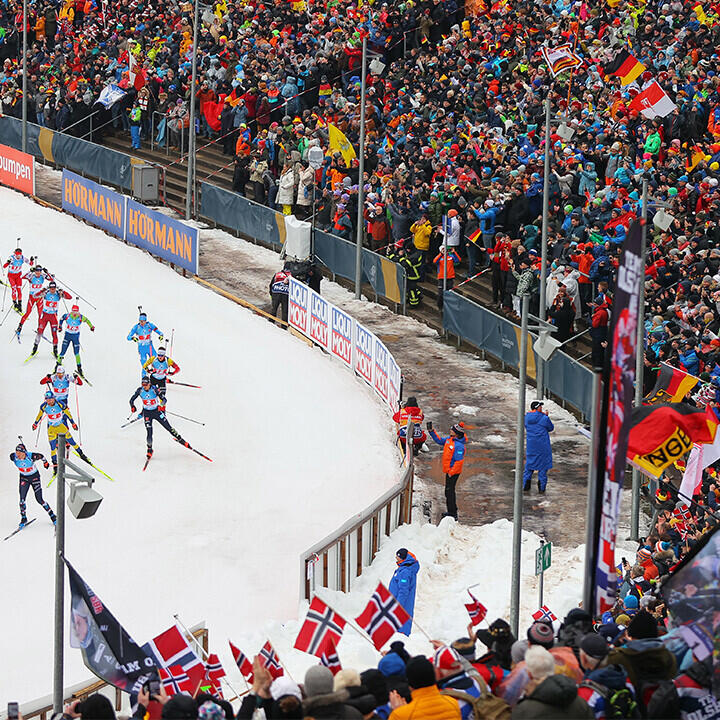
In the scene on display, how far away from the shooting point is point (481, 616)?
1407 cm

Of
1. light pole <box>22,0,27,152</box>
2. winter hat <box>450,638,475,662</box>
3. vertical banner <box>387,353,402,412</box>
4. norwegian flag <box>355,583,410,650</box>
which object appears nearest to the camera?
winter hat <box>450,638,475,662</box>

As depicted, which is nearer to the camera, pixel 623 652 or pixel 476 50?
pixel 623 652

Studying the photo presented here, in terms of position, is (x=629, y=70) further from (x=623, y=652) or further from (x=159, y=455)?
(x=623, y=652)

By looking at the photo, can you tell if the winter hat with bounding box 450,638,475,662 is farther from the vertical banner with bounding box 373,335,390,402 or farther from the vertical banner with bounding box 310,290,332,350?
the vertical banner with bounding box 310,290,332,350

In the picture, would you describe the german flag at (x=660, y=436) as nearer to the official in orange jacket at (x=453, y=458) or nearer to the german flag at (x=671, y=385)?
the german flag at (x=671, y=385)

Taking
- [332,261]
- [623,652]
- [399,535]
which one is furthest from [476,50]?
[623,652]

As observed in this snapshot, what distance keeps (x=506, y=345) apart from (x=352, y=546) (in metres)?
9.59

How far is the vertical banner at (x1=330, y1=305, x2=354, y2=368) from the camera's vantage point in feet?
94.4

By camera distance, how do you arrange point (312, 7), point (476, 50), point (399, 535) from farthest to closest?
point (312, 7) < point (476, 50) < point (399, 535)

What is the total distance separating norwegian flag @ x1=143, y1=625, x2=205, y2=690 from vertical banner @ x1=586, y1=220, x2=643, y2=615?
4.16 metres

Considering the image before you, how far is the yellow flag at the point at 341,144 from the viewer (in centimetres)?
3341

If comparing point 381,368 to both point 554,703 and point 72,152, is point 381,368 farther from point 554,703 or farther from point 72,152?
point 554,703

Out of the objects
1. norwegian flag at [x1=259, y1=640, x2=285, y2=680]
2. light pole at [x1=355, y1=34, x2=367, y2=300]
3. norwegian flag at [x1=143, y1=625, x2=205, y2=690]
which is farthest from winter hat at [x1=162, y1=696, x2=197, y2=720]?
light pole at [x1=355, y1=34, x2=367, y2=300]

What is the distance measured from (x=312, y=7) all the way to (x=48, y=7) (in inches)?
448
